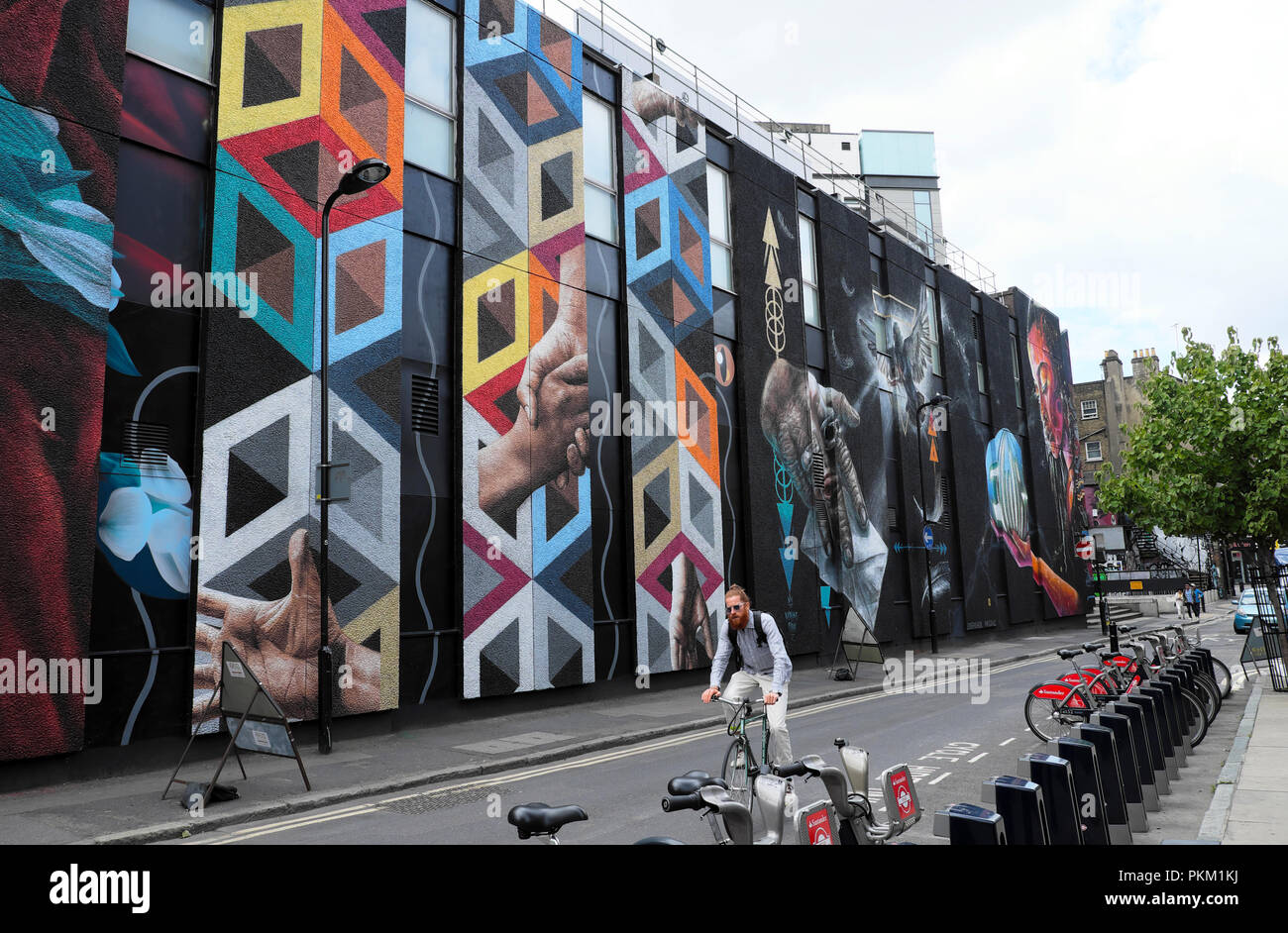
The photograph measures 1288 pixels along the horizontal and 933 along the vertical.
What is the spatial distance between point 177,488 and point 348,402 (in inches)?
111

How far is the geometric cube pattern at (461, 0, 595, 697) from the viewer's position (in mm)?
14773

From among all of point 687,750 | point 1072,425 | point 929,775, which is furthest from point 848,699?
point 1072,425

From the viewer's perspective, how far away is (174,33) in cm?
1169

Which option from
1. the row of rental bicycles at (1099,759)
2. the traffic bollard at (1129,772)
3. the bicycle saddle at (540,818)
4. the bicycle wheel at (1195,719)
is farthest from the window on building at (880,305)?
the bicycle saddle at (540,818)

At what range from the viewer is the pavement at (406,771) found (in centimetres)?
736

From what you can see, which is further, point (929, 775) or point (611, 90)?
point (611, 90)

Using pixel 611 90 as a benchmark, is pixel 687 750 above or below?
below

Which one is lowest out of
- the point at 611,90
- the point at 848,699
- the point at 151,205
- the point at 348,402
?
the point at 848,699

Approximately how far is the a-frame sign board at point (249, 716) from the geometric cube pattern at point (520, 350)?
5.25 meters

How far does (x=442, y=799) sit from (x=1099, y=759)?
243 inches

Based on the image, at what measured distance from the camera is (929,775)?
9.23 meters

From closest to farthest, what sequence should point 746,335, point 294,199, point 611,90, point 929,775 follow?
point 929,775 < point 294,199 < point 611,90 < point 746,335

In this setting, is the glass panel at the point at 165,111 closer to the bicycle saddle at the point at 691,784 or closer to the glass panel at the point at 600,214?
the glass panel at the point at 600,214

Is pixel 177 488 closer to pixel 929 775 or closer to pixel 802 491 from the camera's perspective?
pixel 929 775
